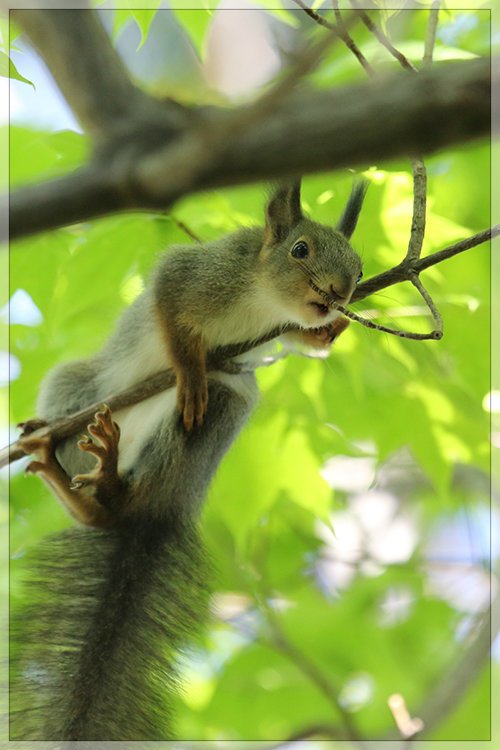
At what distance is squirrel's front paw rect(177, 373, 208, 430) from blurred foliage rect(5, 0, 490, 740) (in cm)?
42

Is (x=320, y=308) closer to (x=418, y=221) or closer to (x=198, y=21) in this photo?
(x=418, y=221)

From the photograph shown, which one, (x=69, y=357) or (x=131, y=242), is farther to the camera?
(x=69, y=357)

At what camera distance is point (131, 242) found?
303 centimetres

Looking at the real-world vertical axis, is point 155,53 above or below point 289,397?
above

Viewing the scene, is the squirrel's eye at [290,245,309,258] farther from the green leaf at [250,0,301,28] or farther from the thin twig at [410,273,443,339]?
the thin twig at [410,273,443,339]

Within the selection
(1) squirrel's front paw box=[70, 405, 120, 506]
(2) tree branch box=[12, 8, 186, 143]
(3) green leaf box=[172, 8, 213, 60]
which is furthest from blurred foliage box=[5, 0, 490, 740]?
(1) squirrel's front paw box=[70, 405, 120, 506]

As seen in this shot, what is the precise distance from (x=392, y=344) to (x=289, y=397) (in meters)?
0.54

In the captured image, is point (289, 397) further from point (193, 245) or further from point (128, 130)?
point (128, 130)

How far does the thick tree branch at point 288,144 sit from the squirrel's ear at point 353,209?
2412 millimetres

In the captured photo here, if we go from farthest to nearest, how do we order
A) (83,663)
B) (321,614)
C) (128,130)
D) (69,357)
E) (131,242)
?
(321,614) < (69,357) < (131,242) < (83,663) < (128,130)

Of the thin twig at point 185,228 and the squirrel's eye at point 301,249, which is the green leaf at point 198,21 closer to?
the thin twig at point 185,228

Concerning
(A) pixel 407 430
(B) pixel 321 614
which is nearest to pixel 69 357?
(A) pixel 407 430

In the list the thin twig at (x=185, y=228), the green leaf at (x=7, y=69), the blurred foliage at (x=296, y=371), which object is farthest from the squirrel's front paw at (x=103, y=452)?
the green leaf at (x=7, y=69)

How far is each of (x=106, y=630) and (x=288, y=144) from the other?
255 centimetres
